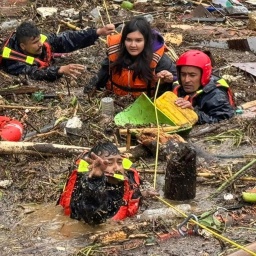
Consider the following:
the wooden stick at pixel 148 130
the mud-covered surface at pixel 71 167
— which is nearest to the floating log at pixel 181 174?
the mud-covered surface at pixel 71 167

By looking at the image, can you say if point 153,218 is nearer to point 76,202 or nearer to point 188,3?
point 76,202

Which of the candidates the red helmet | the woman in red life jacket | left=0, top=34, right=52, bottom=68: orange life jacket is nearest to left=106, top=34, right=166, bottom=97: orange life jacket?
the woman in red life jacket

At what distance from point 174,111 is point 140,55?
1178 mm

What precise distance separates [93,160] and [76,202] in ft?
1.30

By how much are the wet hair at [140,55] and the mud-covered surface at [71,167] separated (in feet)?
1.23

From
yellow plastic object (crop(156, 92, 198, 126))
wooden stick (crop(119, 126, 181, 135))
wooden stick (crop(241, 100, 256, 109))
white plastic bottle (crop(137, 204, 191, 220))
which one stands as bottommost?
white plastic bottle (crop(137, 204, 191, 220))

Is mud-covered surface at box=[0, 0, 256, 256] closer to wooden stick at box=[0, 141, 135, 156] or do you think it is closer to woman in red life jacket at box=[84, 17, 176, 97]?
wooden stick at box=[0, 141, 135, 156]

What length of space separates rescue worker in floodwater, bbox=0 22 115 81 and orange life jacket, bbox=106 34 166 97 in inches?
22.0

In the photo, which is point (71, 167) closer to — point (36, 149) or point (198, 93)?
point (36, 149)

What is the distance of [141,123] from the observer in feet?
25.3

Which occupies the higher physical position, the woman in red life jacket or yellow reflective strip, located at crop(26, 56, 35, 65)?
the woman in red life jacket

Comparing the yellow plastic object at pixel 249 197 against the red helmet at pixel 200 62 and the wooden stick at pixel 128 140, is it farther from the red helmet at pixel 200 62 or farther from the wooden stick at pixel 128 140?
the red helmet at pixel 200 62

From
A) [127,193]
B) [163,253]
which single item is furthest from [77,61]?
[163,253]

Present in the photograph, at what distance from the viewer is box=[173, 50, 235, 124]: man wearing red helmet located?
798cm
